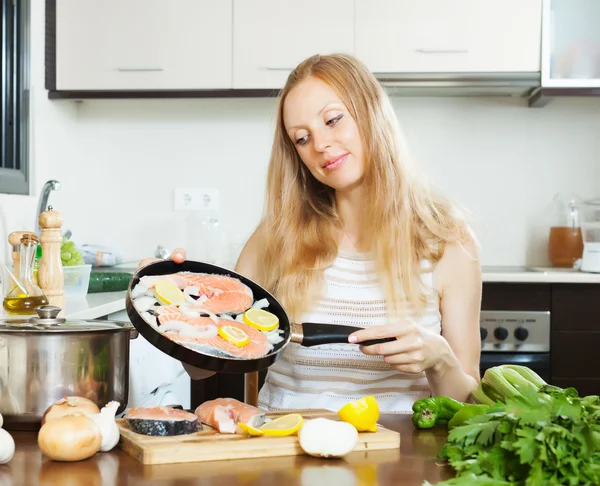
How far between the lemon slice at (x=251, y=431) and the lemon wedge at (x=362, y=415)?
0.12 meters

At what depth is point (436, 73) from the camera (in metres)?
3.01

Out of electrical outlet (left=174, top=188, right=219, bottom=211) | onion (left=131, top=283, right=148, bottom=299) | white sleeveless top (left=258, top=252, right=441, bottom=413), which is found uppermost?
electrical outlet (left=174, top=188, right=219, bottom=211)

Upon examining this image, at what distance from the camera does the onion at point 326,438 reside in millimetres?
912

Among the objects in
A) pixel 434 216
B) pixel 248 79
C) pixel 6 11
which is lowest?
pixel 434 216

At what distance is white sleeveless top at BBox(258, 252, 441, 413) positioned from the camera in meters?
1.61

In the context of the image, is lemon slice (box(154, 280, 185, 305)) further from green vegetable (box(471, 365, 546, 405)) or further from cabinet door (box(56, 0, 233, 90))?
cabinet door (box(56, 0, 233, 90))

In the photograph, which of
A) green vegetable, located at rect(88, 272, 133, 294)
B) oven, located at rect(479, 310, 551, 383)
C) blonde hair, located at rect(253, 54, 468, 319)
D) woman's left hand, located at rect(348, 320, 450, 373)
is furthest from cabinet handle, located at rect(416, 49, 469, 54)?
woman's left hand, located at rect(348, 320, 450, 373)

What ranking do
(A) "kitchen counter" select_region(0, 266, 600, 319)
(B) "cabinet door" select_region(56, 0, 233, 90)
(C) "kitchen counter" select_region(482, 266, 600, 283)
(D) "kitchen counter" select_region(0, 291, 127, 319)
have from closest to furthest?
(D) "kitchen counter" select_region(0, 291, 127, 319), (A) "kitchen counter" select_region(0, 266, 600, 319), (C) "kitchen counter" select_region(482, 266, 600, 283), (B) "cabinet door" select_region(56, 0, 233, 90)

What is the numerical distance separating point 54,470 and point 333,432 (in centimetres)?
32

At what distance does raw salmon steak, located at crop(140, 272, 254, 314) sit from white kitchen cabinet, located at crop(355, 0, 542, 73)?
1.92 meters

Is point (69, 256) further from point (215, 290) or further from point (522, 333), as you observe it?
point (522, 333)

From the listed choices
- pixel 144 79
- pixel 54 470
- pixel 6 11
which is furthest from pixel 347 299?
pixel 6 11

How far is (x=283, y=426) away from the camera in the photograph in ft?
3.22

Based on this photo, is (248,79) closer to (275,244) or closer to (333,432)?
(275,244)
